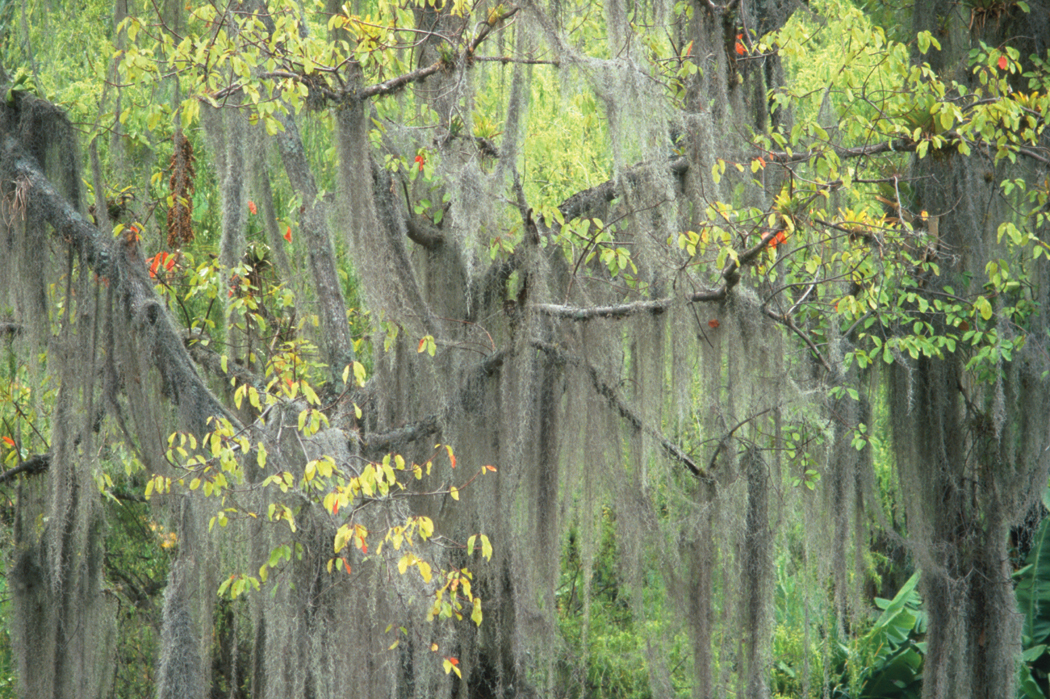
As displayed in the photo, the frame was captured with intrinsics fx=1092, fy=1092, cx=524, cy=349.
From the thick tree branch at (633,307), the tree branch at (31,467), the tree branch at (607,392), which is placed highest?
the thick tree branch at (633,307)

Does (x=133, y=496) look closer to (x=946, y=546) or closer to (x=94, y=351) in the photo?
Answer: (x=94, y=351)

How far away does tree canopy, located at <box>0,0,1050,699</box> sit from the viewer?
15.1 ft

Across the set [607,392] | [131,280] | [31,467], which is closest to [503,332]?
[607,392]

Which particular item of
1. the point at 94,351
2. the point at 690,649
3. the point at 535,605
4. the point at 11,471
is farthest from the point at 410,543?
the point at 11,471

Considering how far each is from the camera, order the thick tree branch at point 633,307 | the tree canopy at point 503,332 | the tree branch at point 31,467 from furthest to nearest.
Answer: the tree branch at point 31,467
the thick tree branch at point 633,307
the tree canopy at point 503,332

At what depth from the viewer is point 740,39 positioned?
614cm

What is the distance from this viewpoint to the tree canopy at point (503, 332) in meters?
4.61

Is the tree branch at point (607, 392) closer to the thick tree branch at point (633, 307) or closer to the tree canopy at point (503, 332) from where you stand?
the tree canopy at point (503, 332)

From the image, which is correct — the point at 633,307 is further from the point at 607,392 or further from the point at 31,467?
the point at 31,467

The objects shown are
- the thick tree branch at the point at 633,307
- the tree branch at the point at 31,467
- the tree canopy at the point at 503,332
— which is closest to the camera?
the tree canopy at the point at 503,332

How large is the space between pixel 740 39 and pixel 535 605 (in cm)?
333

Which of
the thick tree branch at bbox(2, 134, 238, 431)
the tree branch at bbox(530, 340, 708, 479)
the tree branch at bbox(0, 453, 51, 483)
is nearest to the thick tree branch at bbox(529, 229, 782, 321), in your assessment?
the tree branch at bbox(530, 340, 708, 479)

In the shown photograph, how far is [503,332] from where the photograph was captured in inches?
205

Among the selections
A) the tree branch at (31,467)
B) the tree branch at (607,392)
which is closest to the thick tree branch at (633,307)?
the tree branch at (607,392)
